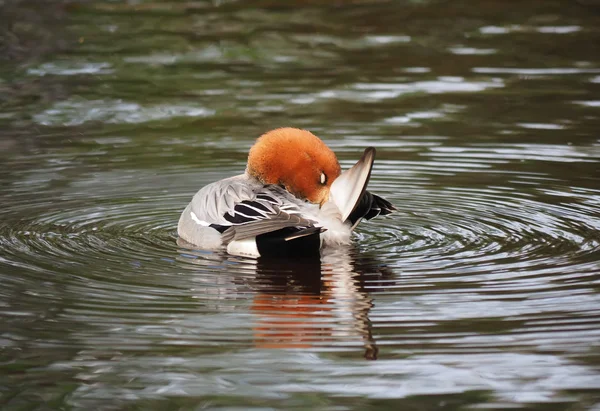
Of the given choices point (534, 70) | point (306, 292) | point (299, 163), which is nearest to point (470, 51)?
point (534, 70)

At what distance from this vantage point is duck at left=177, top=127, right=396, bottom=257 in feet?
21.3

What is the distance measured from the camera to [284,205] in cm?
662

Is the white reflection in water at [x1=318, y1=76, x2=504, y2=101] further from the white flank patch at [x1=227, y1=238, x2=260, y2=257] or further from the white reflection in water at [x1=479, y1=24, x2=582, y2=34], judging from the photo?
the white flank patch at [x1=227, y1=238, x2=260, y2=257]

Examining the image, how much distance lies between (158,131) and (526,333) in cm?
624

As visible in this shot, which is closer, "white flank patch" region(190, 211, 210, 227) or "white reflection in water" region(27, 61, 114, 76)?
"white flank patch" region(190, 211, 210, 227)

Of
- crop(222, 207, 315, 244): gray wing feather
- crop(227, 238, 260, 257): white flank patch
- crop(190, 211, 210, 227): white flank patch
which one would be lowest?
crop(227, 238, 260, 257): white flank patch

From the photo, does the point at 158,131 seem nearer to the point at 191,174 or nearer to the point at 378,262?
the point at 191,174

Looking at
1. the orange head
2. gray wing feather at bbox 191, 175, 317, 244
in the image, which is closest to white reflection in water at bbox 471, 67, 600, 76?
gray wing feather at bbox 191, 175, 317, 244

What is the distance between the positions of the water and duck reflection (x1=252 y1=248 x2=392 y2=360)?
0.8 inches

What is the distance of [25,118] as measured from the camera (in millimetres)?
11367

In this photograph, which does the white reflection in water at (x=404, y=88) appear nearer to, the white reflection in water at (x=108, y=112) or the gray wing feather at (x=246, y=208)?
the white reflection in water at (x=108, y=112)

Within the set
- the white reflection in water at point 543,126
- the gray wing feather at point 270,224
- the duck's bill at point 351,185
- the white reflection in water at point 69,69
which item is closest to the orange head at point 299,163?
the duck's bill at point 351,185

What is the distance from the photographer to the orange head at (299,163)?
22.5 ft

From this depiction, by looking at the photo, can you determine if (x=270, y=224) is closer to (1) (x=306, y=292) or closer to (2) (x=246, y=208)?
(2) (x=246, y=208)
